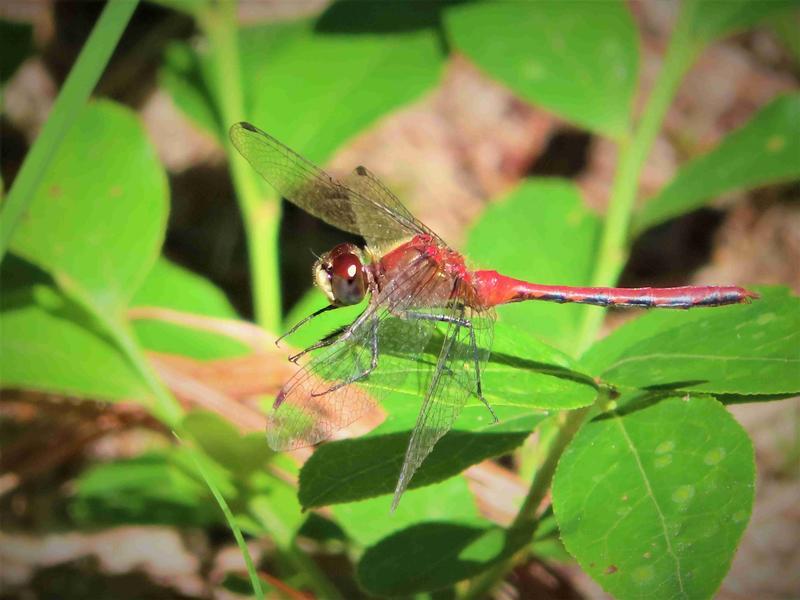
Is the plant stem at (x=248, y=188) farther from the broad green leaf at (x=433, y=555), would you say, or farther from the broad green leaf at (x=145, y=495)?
the broad green leaf at (x=433, y=555)

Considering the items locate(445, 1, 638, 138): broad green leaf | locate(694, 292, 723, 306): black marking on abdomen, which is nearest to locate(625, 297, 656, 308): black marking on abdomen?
locate(694, 292, 723, 306): black marking on abdomen

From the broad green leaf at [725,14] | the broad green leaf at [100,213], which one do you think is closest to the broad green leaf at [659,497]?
the broad green leaf at [100,213]

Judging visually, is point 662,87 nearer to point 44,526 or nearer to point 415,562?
point 415,562

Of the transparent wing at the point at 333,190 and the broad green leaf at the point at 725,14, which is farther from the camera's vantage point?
the broad green leaf at the point at 725,14

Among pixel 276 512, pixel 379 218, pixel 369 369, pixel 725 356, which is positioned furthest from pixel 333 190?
pixel 725 356

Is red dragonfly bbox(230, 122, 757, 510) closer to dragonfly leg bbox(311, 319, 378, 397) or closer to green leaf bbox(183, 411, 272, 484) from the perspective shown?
dragonfly leg bbox(311, 319, 378, 397)

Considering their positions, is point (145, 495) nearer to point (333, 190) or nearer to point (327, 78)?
point (333, 190)
